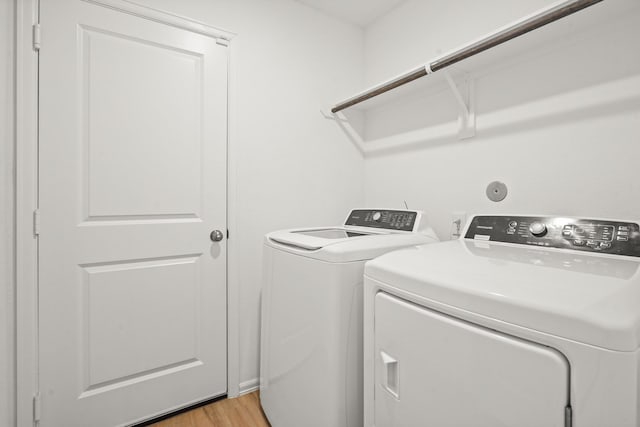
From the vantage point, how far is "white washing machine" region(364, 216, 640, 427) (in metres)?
0.53

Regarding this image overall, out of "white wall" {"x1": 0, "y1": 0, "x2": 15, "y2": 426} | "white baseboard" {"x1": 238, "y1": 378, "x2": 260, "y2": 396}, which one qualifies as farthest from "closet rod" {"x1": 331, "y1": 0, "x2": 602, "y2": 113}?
"white baseboard" {"x1": 238, "y1": 378, "x2": 260, "y2": 396}

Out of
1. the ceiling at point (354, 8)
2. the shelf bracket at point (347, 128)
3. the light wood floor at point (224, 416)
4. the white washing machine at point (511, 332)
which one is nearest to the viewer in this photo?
the white washing machine at point (511, 332)

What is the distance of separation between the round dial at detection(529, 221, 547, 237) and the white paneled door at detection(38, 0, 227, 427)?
4.86 feet

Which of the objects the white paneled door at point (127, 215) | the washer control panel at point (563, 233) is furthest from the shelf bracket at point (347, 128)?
the washer control panel at point (563, 233)

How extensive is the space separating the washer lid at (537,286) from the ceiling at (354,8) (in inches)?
69.8

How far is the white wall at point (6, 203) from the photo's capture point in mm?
1271

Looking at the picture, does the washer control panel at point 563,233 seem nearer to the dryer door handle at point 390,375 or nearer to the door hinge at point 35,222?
the dryer door handle at point 390,375

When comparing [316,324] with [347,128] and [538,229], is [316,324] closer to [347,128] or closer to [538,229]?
[538,229]

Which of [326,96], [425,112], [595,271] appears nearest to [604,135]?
[595,271]

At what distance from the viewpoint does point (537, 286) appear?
66 centimetres

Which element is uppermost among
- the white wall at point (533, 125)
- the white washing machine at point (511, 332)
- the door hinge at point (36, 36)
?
the door hinge at point (36, 36)

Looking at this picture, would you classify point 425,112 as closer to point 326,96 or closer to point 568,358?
point 326,96

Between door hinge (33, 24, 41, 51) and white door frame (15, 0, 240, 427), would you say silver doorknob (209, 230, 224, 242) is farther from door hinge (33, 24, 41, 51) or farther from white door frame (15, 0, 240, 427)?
door hinge (33, 24, 41, 51)

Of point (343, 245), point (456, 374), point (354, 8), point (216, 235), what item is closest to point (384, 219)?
point (343, 245)
